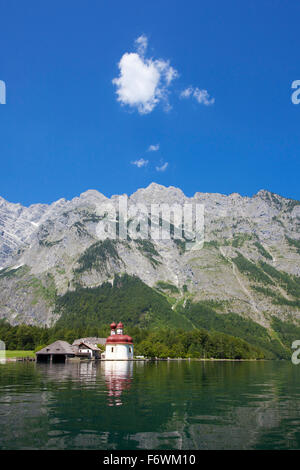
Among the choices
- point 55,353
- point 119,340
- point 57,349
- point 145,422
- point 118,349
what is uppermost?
point 145,422

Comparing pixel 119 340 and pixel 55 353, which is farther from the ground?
pixel 119 340

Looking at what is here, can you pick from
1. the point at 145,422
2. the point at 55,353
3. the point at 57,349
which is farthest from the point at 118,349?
the point at 145,422

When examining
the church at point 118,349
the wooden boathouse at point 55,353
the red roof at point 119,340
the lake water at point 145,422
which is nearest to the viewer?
the lake water at point 145,422

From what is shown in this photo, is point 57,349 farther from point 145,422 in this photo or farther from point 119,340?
point 145,422

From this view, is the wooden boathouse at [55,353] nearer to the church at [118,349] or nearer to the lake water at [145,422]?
the church at [118,349]

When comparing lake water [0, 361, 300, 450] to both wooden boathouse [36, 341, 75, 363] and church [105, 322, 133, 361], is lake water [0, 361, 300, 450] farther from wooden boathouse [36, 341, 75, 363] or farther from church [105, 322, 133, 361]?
church [105, 322, 133, 361]

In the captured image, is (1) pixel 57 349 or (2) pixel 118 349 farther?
(2) pixel 118 349

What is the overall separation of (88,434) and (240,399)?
81.8ft

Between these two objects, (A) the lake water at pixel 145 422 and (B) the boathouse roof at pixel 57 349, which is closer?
(A) the lake water at pixel 145 422

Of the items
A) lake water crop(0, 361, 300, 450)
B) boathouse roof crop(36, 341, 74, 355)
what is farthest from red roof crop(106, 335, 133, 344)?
lake water crop(0, 361, 300, 450)

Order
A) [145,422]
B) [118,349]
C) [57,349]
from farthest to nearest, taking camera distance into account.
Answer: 1. [118,349]
2. [57,349]
3. [145,422]

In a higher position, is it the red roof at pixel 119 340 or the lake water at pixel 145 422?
the lake water at pixel 145 422

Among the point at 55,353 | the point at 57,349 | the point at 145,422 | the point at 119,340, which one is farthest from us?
the point at 119,340

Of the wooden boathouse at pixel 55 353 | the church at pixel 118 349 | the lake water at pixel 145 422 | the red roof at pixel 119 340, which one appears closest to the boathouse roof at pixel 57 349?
the wooden boathouse at pixel 55 353
